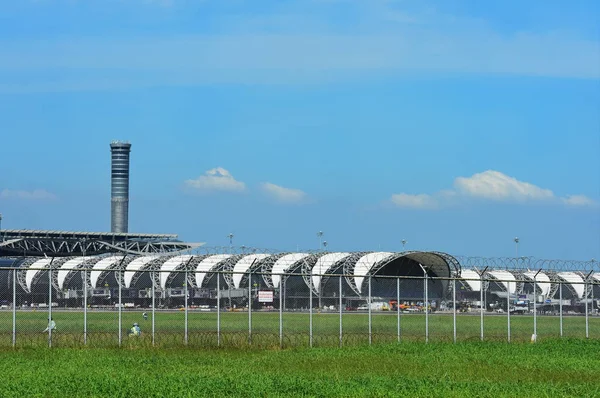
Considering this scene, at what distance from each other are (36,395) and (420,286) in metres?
75.2

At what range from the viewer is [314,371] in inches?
1046

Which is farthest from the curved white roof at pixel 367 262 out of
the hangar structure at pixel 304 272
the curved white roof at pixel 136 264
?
the curved white roof at pixel 136 264

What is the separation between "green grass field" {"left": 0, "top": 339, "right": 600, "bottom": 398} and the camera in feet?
69.9

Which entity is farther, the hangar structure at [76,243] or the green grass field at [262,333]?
the hangar structure at [76,243]

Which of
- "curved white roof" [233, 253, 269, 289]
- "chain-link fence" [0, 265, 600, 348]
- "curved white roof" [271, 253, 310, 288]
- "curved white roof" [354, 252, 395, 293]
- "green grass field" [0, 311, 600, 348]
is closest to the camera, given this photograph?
"green grass field" [0, 311, 600, 348]

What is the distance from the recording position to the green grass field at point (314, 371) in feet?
69.9

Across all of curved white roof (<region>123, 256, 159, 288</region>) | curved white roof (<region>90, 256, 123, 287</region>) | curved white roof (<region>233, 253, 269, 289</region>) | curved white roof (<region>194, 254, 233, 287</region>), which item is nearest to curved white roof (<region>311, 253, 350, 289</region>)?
curved white roof (<region>233, 253, 269, 289</region>)

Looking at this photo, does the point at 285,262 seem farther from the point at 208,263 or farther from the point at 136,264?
the point at 136,264

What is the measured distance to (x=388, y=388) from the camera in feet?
72.4

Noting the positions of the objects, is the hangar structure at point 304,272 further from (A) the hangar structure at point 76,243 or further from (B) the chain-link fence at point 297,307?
(A) the hangar structure at point 76,243

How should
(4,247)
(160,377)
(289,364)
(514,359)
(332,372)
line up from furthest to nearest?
(4,247), (514,359), (289,364), (332,372), (160,377)

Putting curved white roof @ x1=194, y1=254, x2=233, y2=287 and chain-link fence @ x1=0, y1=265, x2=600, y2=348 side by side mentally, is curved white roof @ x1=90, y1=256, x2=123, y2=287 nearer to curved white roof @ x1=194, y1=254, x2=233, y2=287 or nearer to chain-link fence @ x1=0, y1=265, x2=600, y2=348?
chain-link fence @ x1=0, y1=265, x2=600, y2=348

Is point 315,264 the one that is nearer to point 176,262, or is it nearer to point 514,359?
point 176,262

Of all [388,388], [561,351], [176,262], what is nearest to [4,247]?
[176,262]
